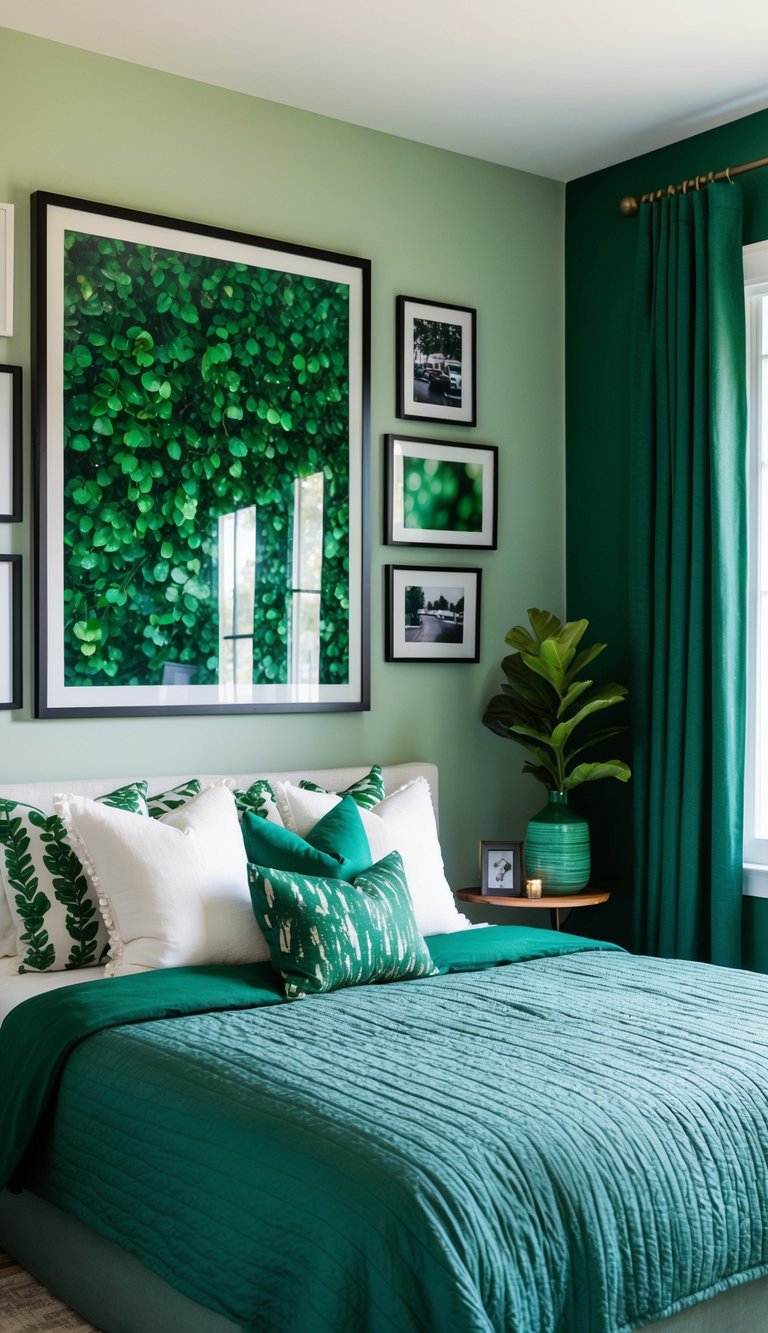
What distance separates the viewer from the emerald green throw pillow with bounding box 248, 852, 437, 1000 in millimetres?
2896

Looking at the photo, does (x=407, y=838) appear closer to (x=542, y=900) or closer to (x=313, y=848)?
(x=313, y=848)

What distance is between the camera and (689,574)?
403cm

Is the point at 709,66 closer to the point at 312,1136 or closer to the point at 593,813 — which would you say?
the point at 593,813

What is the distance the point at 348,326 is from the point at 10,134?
110 centimetres

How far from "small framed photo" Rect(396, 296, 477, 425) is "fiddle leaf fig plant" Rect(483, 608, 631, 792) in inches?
27.9

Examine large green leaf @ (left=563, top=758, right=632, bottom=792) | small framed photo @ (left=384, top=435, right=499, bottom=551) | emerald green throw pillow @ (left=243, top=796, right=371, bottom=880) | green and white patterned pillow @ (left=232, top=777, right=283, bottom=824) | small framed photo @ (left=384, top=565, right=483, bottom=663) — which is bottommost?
emerald green throw pillow @ (left=243, top=796, right=371, bottom=880)

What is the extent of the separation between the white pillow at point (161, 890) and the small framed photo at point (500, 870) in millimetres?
1022

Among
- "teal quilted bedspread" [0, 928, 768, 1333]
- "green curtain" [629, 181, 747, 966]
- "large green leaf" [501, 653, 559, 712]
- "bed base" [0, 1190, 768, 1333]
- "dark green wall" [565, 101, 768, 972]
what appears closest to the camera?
"teal quilted bedspread" [0, 928, 768, 1333]

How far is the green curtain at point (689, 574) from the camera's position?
3865 mm

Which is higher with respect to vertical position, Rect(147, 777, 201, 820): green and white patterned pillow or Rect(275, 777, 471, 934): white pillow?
Rect(147, 777, 201, 820): green and white patterned pillow

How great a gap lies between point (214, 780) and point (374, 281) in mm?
1633

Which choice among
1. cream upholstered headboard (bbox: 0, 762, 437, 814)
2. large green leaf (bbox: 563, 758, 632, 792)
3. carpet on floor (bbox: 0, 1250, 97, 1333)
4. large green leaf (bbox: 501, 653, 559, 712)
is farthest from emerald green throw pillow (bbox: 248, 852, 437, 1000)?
large green leaf (bbox: 501, 653, 559, 712)

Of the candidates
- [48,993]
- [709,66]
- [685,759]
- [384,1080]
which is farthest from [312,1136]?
[709,66]

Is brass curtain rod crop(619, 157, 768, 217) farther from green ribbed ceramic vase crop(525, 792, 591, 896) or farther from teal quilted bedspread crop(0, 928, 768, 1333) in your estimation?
teal quilted bedspread crop(0, 928, 768, 1333)
